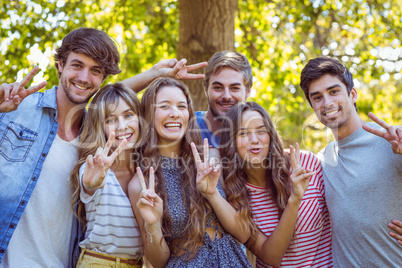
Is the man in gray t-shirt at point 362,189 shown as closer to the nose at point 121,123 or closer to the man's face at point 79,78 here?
the nose at point 121,123

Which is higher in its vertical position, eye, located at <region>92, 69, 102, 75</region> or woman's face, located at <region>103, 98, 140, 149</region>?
eye, located at <region>92, 69, 102, 75</region>

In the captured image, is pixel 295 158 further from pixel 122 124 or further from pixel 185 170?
pixel 122 124

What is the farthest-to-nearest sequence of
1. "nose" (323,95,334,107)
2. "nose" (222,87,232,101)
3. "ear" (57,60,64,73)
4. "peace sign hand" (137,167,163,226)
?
"nose" (222,87,232,101), "ear" (57,60,64,73), "nose" (323,95,334,107), "peace sign hand" (137,167,163,226)

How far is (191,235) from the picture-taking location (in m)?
2.86

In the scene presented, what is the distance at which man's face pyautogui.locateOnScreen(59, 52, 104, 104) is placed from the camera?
335 centimetres

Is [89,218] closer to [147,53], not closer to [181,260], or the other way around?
[181,260]

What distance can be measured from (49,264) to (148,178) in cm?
96

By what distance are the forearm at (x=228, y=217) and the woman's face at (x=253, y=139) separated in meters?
0.46

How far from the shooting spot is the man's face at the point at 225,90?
4.03m

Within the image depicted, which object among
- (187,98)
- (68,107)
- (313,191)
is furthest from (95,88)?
(313,191)

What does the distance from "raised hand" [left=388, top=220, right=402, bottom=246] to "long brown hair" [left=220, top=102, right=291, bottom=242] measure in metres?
0.78

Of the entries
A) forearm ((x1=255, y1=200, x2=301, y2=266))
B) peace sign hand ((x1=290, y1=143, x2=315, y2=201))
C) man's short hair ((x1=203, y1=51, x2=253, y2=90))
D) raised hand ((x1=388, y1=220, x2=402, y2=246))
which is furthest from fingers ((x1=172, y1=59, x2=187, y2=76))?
raised hand ((x1=388, y1=220, x2=402, y2=246))

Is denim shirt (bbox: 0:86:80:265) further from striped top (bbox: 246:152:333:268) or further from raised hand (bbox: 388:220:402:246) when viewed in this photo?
raised hand (bbox: 388:220:402:246)

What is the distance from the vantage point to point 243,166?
332 cm
